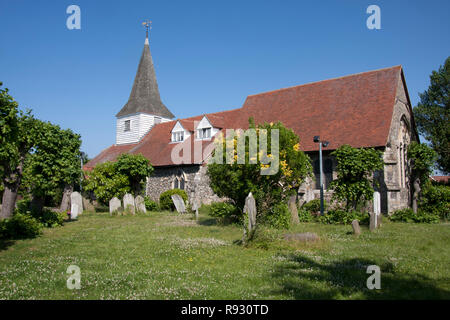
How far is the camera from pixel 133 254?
895 cm

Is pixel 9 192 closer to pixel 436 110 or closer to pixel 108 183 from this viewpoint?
pixel 108 183

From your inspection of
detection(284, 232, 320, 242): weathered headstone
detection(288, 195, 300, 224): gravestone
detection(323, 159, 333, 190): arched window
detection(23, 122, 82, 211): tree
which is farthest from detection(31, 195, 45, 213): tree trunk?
detection(323, 159, 333, 190): arched window

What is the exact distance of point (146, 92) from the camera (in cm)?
3581

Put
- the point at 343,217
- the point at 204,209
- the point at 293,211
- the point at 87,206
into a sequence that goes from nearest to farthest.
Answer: the point at 343,217, the point at 293,211, the point at 204,209, the point at 87,206

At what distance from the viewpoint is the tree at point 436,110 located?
103ft

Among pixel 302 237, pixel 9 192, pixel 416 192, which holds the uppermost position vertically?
pixel 9 192

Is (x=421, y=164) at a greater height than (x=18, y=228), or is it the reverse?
(x=421, y=164)

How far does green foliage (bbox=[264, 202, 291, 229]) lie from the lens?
1373cm

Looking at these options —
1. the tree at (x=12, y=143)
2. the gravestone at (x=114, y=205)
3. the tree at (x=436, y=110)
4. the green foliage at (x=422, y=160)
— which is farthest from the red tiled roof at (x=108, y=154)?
the tree at (x=436, y=110)

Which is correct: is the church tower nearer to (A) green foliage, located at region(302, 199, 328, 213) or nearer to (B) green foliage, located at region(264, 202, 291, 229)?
(A) green foliage, located at region(302, 199, 328, 213)

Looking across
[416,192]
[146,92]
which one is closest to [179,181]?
[146,92]

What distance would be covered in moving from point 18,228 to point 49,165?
4111mm
